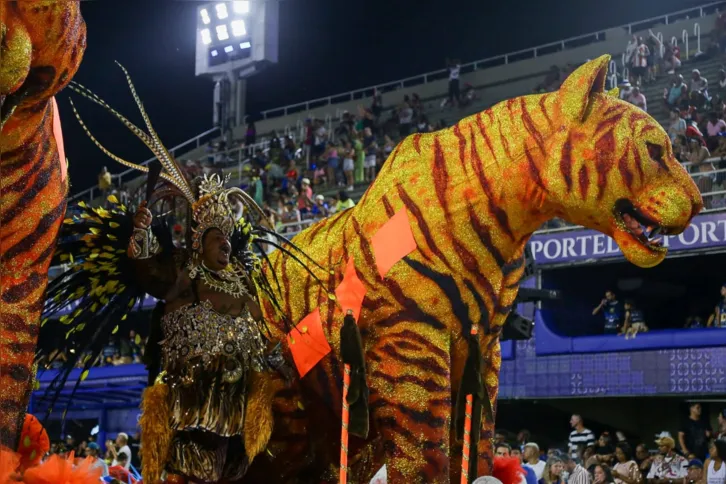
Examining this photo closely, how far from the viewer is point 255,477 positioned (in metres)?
3.79

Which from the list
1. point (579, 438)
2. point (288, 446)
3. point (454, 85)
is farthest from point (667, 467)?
point (454, 85)

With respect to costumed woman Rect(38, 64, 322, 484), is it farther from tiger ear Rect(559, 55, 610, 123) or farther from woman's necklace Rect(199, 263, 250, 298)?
tiger ear Rect(559, 55, 610, 123)

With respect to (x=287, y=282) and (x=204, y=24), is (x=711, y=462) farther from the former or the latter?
(x=204, y=24)

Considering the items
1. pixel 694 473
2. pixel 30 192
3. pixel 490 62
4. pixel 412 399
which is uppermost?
pixel 490 62

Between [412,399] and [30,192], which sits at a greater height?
[30,192]

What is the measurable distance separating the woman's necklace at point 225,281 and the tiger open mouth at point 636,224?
1.21 m

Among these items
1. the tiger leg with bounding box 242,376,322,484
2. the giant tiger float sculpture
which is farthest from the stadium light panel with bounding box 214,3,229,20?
the tiger leg with bounding box 242,376,322,484

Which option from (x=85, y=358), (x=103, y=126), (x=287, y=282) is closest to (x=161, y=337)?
(x=85, y=358)

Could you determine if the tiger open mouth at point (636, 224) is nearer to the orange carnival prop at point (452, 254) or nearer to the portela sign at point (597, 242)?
the orange carnival prop at point (452, 254)

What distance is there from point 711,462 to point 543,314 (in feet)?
11.1

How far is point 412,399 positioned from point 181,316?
2.45ft

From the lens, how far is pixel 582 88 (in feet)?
11.9

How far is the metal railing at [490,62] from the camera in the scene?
13.2 meters

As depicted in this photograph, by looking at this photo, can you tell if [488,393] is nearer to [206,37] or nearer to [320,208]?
[320,208]
